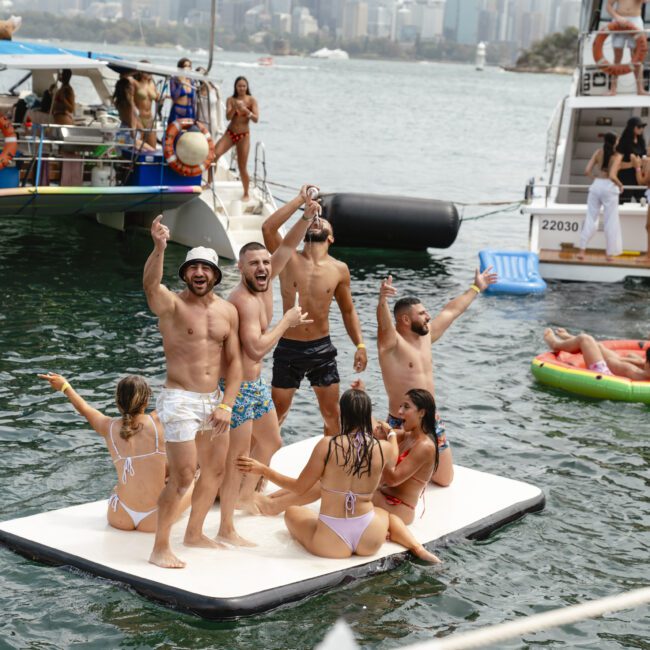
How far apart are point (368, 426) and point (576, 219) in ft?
39.4

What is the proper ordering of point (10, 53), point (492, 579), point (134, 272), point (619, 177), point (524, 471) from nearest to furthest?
point (492, 579)
point (524, 471)
point (10, 53)
point (134, 272)
point (619, 177)

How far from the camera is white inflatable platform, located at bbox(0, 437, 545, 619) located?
6.96 m

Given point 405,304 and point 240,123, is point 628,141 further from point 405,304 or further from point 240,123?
point 405,304

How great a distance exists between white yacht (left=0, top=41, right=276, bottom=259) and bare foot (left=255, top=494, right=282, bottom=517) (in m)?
8.78

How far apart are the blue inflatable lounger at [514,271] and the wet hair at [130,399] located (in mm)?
9821

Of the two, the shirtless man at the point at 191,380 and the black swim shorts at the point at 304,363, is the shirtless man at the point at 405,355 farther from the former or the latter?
the shirtless man at the point at 191,380

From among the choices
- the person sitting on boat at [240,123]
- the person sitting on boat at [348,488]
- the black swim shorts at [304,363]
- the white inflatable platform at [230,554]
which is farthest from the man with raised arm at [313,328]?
the person sitting on boat at [240,123]

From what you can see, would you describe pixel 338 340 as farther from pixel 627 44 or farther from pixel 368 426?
pixel 627 44

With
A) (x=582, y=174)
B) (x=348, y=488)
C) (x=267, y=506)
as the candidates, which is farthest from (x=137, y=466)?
(x=582, y=174)

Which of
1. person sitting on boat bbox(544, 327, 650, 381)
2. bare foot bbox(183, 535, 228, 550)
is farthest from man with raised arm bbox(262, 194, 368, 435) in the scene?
person sitting on boat bbox(544, 327, 650, 381)

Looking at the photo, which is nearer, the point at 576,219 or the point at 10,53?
the point at 10,53

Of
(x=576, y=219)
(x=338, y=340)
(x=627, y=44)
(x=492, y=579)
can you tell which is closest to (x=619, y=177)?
(x=576, y=219)

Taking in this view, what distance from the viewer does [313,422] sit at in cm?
1112

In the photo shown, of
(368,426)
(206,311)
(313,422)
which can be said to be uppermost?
(206,311)
